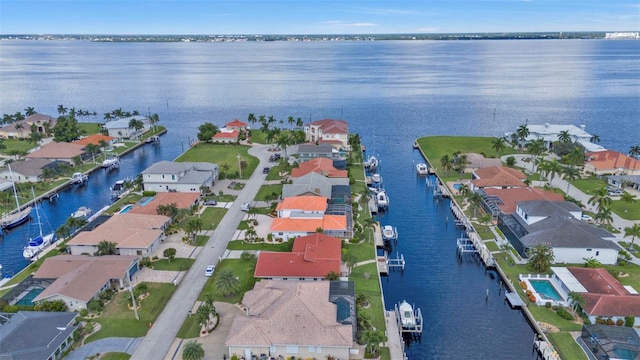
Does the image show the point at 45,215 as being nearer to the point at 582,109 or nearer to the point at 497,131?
the point at 497,131

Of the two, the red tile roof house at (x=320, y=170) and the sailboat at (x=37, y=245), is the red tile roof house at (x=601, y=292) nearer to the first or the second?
the red tile roof house at (x=320, y=170)

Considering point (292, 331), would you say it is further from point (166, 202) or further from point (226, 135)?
point (226, 135)

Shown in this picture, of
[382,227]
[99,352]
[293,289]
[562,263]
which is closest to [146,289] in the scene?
[99,352]


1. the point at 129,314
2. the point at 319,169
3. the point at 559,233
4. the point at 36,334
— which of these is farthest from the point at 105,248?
the point at 559,233

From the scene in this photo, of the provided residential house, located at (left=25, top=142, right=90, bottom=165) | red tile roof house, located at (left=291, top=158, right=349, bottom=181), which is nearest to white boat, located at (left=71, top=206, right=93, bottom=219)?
residential house, located at (left=25, top=142, right=90, bottom=165)

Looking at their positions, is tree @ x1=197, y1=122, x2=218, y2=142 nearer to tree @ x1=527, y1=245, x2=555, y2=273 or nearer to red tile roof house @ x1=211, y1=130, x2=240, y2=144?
red tile roof house @ x1=211, y1=130, x2=240, y2=144

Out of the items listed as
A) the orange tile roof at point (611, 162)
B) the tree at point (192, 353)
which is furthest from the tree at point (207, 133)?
the orange tile roof at point (611, 162)
